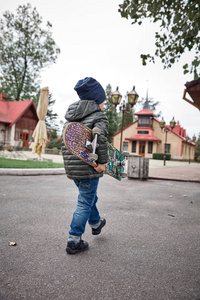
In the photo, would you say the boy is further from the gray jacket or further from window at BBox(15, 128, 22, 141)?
window at BBox(15, 128, 22, 141)

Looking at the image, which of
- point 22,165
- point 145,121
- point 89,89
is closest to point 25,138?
point 145,121

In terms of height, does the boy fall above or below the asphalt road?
above

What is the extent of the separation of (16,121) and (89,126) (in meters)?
29.5

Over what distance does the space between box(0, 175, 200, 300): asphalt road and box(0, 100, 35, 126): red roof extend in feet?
88.6

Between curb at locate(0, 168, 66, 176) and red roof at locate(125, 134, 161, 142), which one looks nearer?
curb at locate(0, 168, 66, 176)

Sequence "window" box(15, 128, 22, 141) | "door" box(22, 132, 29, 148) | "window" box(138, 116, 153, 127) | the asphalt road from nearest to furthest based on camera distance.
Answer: the asphalt road, "window" box(15, 128, 22, 141), "door" box(22, 132, 29, 148), "window" box(138, 116, 153, 127)

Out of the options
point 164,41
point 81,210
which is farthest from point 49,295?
point 164,41

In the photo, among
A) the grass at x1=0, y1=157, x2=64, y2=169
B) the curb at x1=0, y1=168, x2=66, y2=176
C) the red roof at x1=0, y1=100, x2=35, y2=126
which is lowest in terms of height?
the curb at x1=0, y1=168, x2=66, y2=176

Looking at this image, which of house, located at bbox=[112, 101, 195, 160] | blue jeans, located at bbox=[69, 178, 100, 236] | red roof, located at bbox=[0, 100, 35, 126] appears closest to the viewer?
blue jeans, located at bbox=[69, 178, 100, 236]

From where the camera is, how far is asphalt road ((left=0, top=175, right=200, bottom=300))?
148 centimetres

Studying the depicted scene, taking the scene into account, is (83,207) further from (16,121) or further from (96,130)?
(16,121)

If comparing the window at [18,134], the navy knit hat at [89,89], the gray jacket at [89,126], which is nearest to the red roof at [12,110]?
the window at [18,134]

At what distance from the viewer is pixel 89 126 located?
2189 millimetres

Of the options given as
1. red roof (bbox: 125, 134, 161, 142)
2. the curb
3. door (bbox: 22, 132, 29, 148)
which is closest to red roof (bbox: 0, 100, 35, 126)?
door (bbox: 22, 132, 29, 148)
